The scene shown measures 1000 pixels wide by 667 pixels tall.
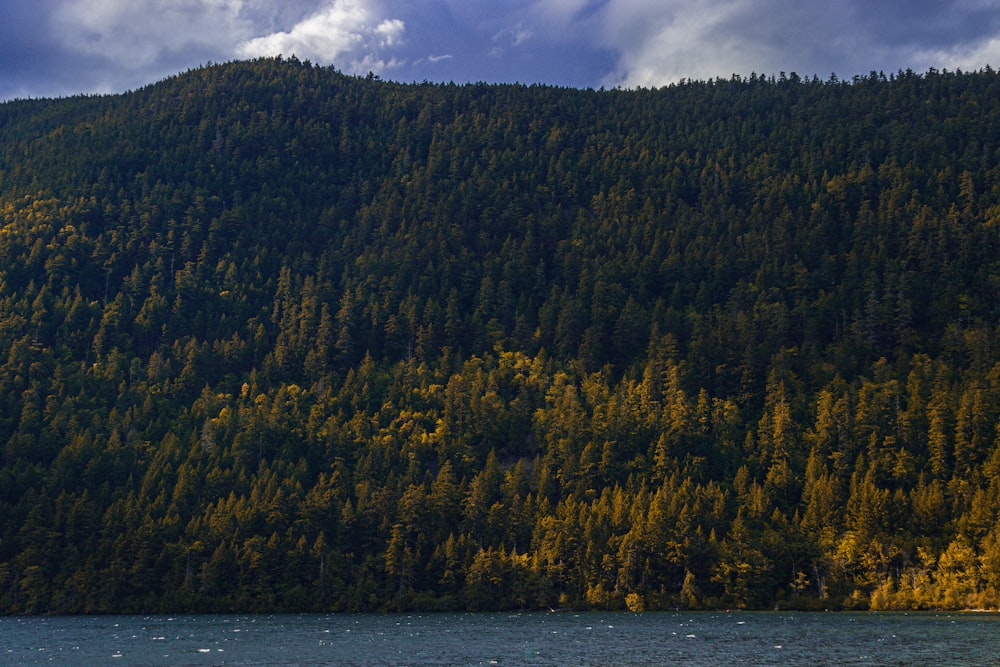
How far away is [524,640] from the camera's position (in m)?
129

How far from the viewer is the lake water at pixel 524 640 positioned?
107m

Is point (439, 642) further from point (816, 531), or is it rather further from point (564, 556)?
point (816, 531)

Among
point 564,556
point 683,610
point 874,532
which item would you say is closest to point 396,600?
point 564,556

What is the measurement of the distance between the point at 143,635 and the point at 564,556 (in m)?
74.0

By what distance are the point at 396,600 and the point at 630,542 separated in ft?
135

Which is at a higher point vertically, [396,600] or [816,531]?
[816,531]

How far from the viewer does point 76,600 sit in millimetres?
198750

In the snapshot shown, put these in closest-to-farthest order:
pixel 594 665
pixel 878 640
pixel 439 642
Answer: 1. pixel 594 665
2. pixel 878 640
3. pixel 439 642

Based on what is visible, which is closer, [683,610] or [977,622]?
[977,622]

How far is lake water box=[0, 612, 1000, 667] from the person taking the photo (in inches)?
Answer: 4218

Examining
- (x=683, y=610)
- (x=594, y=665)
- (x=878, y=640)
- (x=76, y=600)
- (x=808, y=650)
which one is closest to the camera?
(x=594, y=665)

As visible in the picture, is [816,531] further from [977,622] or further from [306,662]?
[306,662]

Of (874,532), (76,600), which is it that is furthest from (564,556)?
(76,600)

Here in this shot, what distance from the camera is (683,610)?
18638 centimetres
